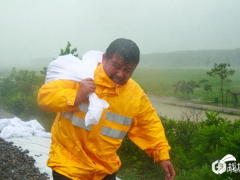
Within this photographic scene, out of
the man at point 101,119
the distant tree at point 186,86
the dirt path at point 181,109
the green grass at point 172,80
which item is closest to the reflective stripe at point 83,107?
the man at point 101,119

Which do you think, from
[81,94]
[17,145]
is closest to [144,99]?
[81,94]

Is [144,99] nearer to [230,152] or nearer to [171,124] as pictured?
[230,152]

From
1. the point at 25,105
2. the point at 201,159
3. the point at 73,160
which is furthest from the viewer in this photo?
the point at 25,105

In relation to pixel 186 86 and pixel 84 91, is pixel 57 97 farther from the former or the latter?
pixel 186 86

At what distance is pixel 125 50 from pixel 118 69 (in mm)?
139

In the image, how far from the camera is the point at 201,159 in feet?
9.46

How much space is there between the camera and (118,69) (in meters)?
2.08

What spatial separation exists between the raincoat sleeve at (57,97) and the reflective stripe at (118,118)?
0.78 ft

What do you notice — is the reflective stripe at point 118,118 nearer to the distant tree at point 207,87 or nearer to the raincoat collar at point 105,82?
the raincoat collar at point 105,82

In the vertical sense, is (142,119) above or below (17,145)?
above

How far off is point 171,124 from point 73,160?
111 inches

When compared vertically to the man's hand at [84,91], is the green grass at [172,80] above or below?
below

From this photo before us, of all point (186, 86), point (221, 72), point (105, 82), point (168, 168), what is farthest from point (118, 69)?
point (186, 86)

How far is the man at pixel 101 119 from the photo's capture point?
2.03m
